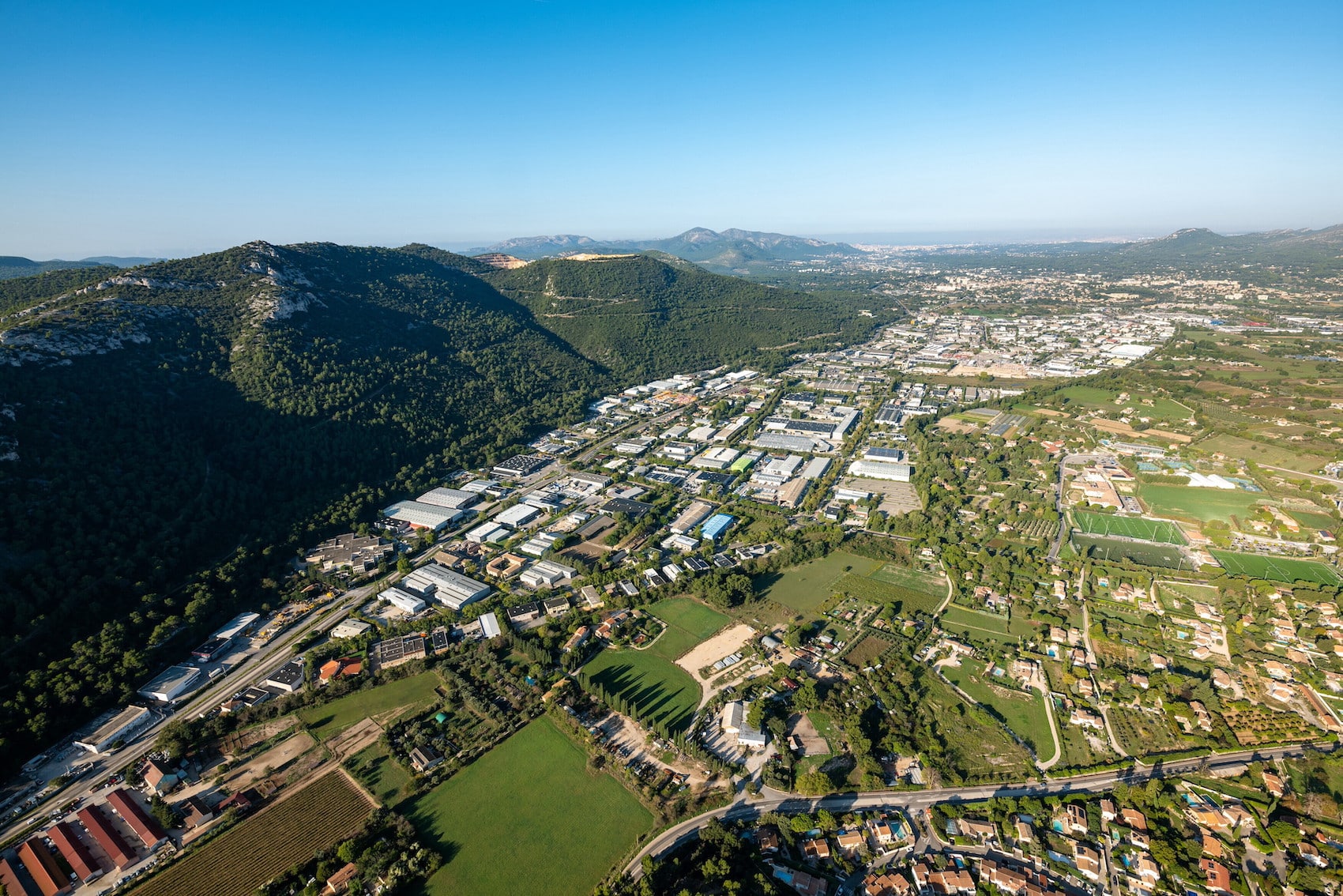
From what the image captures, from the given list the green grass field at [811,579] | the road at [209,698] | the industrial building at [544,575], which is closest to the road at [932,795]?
the green grass field at [811,579]

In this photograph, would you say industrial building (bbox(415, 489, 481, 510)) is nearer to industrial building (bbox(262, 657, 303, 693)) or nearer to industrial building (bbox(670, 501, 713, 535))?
industrial building (bbox(670, 501, 713, 535))

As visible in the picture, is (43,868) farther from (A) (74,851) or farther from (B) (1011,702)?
(B) (1011,702)

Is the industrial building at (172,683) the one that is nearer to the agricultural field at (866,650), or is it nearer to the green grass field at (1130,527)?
the agricultural field at (866,650)

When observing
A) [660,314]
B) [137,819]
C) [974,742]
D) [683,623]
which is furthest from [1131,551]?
[660,314]

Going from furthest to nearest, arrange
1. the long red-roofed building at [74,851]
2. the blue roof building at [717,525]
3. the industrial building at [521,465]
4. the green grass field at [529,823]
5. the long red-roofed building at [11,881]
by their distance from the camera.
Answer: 1. the industrial building at [521,465]
2. the blue roof building at [717,525]
3. the green grass field at [529,823]
4. the long red-roofed building at [74,851]
5. the long red-roofed building at [11,881]

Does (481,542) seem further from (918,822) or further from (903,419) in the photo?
(903,419)

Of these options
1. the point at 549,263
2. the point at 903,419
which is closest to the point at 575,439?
the point at 903,419
